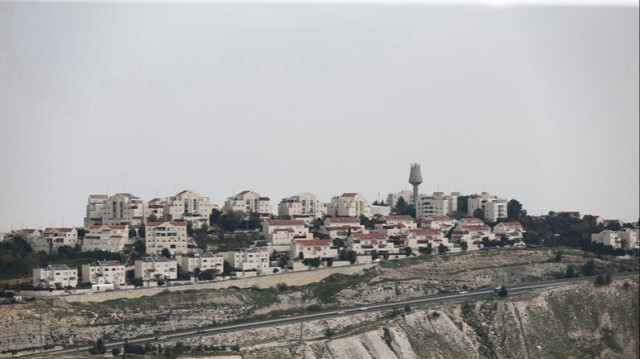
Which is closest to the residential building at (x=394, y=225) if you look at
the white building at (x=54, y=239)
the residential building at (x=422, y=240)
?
the residential building at (x=422, y=240)

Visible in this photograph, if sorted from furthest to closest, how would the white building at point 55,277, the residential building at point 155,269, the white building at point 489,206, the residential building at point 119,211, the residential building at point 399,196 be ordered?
the residential building at point 399,196
the white building at point 489,206
the residential building at point 119,211
the residential building at point 155,269
the white building at point 55,277

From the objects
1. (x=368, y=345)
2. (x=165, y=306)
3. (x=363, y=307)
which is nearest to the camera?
(x=368, y=345)

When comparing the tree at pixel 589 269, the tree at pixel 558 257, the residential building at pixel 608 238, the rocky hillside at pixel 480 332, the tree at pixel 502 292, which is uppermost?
the residential building at pixel 608 238

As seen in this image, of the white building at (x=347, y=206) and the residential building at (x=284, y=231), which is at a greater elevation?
the white building at (x=347, y=206)

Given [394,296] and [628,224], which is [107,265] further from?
[628,224]

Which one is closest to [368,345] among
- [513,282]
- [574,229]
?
[513,282]

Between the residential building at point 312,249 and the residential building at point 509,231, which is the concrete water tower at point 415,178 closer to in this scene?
the residential building at point 509,231

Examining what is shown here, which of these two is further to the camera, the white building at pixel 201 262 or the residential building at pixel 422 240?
the residential building at pixel 422 240

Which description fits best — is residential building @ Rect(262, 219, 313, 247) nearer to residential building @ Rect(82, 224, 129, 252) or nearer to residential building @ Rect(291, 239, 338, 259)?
residential building @ Rect(291, 239, 338, 259)
